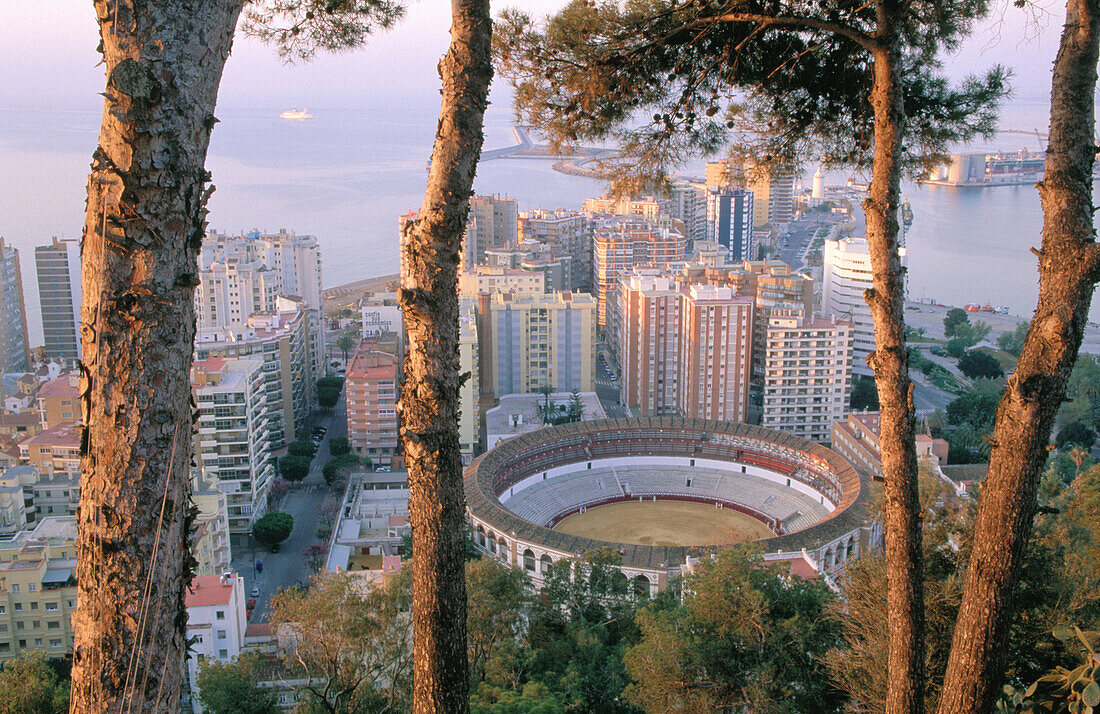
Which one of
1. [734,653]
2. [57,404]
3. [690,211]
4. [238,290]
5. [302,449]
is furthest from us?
[690,211]

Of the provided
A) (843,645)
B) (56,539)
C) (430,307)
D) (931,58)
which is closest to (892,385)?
(430,307)

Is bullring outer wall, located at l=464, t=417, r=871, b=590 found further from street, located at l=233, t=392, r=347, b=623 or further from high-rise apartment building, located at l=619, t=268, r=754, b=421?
street, located at l=233, t=392, r=347, b=623

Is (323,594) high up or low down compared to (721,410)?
up

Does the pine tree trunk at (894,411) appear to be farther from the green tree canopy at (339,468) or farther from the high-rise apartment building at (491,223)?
the high-rise apartment building at (491,223)

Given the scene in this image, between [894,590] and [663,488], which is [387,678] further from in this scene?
[663,488]

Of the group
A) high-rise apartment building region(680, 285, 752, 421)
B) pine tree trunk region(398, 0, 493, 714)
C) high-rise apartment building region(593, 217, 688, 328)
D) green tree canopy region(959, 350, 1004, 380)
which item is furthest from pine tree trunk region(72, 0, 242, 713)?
high-rise apartment building region(593, 217, 688, 328)

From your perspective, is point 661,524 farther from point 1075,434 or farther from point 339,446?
point 1075,434

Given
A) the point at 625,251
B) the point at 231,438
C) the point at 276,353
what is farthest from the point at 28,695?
the point at 625,251
